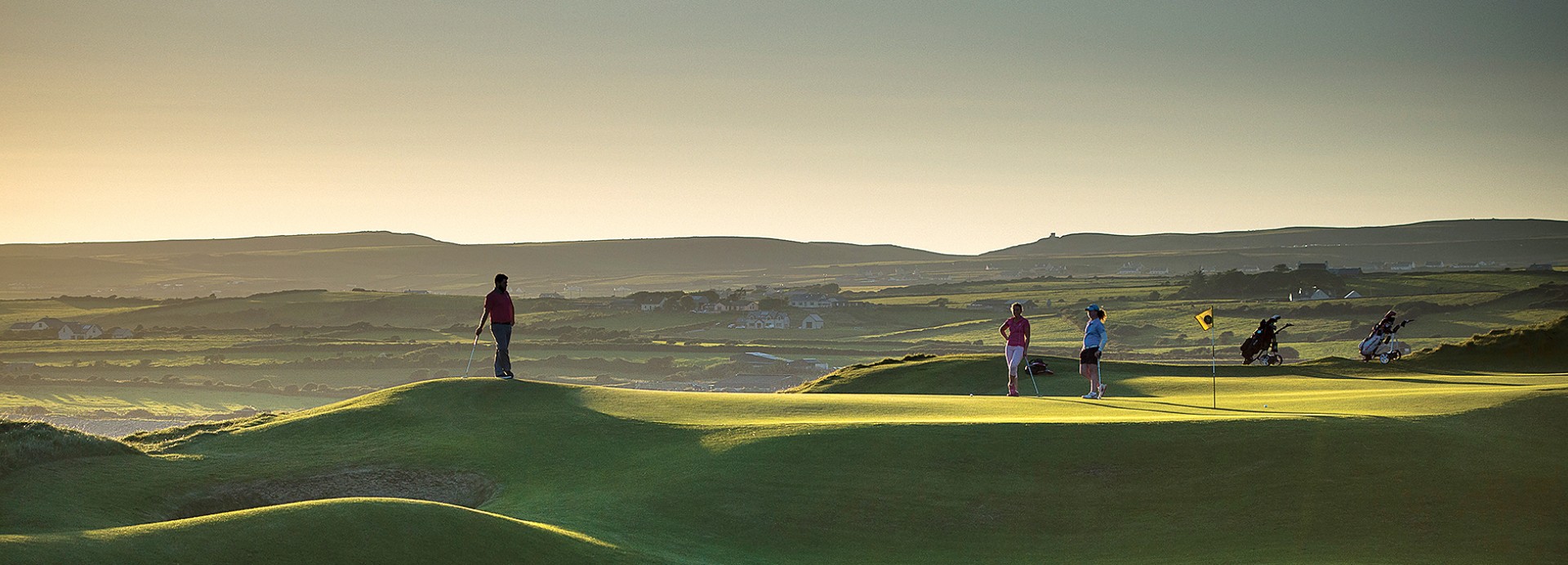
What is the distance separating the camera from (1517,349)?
37688 mm

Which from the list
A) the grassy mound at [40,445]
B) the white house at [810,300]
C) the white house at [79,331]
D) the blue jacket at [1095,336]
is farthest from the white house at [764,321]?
the grassy mound at [40,445]

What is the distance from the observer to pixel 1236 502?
15781mm

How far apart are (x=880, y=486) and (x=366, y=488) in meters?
7.86

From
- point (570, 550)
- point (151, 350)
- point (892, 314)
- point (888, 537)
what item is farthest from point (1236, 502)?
point (892, 314)

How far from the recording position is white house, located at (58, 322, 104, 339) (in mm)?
115688

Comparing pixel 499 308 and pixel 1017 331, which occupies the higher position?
pixel 499 308

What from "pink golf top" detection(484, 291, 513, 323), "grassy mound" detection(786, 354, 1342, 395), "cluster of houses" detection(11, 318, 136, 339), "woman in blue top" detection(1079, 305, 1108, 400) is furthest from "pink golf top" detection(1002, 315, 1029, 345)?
"cluster of houses" detection(11, 318, 136, 339)

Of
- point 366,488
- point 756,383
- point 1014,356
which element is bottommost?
point 756,383

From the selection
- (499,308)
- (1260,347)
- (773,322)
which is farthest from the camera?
(773,322)

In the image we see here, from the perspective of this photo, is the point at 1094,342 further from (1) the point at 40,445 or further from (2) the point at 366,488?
(1) the point at 40,445

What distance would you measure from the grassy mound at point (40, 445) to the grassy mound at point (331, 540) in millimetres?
4300

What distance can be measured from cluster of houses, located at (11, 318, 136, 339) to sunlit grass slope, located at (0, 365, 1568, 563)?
360 ft

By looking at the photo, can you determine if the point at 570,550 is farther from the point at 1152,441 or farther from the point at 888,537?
the point at 1152,441

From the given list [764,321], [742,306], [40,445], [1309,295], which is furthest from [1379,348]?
[742,306]
